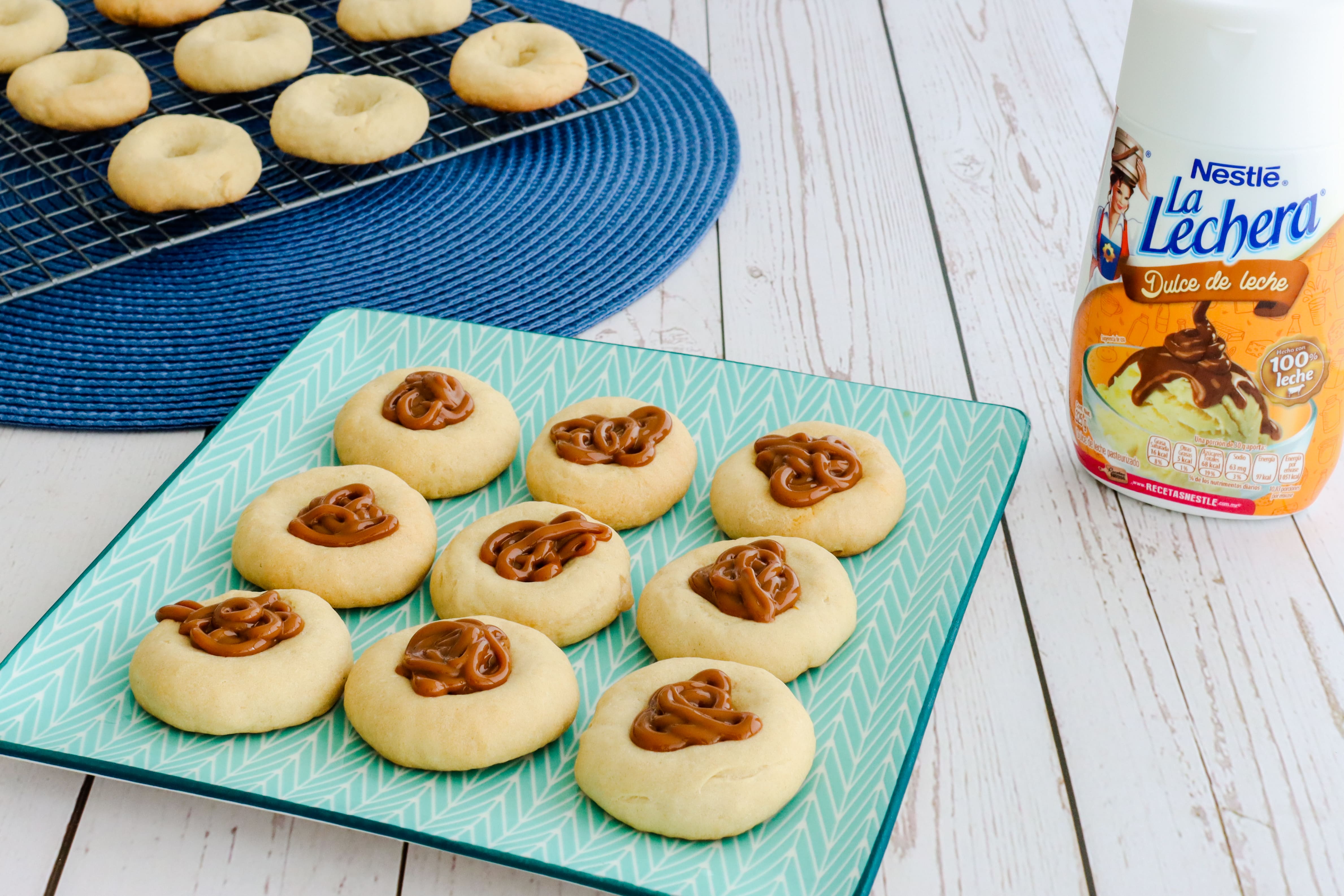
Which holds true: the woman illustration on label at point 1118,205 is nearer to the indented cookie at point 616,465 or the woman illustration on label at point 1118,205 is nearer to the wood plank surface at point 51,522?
the indented cookie at point 616,465

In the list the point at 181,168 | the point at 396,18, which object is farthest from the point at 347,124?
the point at 396,18

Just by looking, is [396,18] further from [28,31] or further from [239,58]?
[28,31]

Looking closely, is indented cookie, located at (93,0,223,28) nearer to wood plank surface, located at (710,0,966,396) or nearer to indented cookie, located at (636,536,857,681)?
wood plank surface, located at (710,0,966,396)

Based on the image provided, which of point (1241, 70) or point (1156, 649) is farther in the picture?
point (1156, 649)

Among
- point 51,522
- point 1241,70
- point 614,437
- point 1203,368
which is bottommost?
point 51,522

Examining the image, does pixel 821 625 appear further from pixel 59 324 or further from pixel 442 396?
pixel 59 324

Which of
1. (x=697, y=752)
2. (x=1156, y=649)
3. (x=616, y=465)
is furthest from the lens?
(x=616, y=465)
